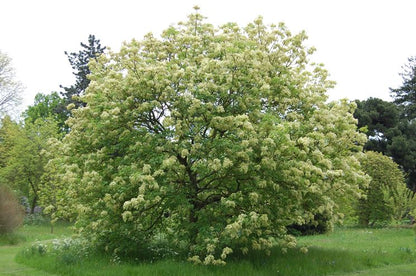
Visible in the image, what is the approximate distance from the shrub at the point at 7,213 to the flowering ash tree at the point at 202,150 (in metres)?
8.39

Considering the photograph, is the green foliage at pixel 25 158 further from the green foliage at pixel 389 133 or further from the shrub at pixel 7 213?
the green foliage at pixel 389 133

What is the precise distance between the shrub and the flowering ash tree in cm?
839

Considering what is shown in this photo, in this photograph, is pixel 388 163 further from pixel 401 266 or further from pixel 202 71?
pixel 202 71

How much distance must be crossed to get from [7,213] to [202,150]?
519 inches

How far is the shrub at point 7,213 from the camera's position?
818 inches

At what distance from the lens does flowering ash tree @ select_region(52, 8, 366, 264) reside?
11.9m

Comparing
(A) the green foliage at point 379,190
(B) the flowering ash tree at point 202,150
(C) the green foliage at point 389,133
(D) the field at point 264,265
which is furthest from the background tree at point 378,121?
(B) the flowering ash tree at point 202,150

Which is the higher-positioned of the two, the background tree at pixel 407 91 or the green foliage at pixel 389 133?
the background tree at pixel 407 91

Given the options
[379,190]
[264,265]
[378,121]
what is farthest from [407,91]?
[264,265]

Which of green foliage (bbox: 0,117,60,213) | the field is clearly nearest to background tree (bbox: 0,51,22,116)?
green foliage (bbox: 0,117,60,213)

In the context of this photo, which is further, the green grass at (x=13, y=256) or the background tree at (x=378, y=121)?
the background tree at (x=378, y=121)

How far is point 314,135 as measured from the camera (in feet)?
39.7

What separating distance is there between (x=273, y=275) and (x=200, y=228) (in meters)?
2.75

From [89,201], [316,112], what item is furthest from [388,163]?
[89,201]
